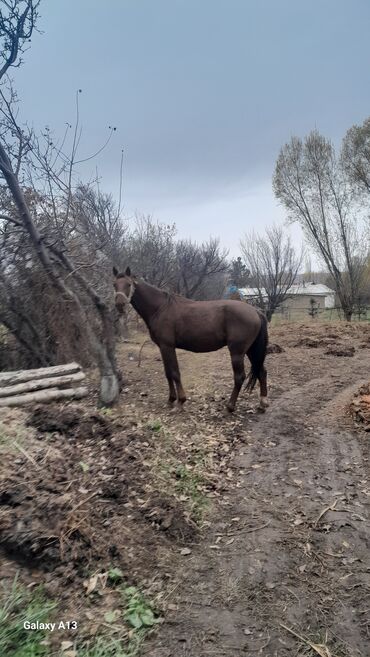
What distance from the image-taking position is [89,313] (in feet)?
26.6

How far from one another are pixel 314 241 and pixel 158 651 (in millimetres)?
26213

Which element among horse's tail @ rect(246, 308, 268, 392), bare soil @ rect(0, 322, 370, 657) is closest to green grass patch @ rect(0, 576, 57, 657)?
bare soil @ rect(0, 322, 370, 657)

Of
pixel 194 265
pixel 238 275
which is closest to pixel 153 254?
pixel 194 265

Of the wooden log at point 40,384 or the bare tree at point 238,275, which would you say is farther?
the bare tree at point 238,275

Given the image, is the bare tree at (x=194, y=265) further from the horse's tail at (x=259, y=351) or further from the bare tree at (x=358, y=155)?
the horse's tail at (x=259, y=351)

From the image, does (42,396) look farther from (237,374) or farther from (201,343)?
(237,374)

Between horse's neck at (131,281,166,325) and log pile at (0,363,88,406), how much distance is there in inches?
63.1

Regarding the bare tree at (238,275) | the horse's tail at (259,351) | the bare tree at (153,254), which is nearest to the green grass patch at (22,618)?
the horse's tail at (259,351)

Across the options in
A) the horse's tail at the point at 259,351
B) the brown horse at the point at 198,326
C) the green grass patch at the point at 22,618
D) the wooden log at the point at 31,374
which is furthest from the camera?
the horse's tail at the point at 259,351

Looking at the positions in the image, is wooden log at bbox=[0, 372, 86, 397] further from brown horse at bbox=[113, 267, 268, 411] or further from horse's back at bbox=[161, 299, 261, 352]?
horse's back at bbox=[161, 299, 261, 352]

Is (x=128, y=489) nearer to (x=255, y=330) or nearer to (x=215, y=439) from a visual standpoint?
(x=215, y=439)

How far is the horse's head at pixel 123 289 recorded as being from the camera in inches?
229

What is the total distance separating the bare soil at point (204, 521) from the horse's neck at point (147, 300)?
1.88 meters

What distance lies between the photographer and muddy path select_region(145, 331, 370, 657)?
2098 millimetres
